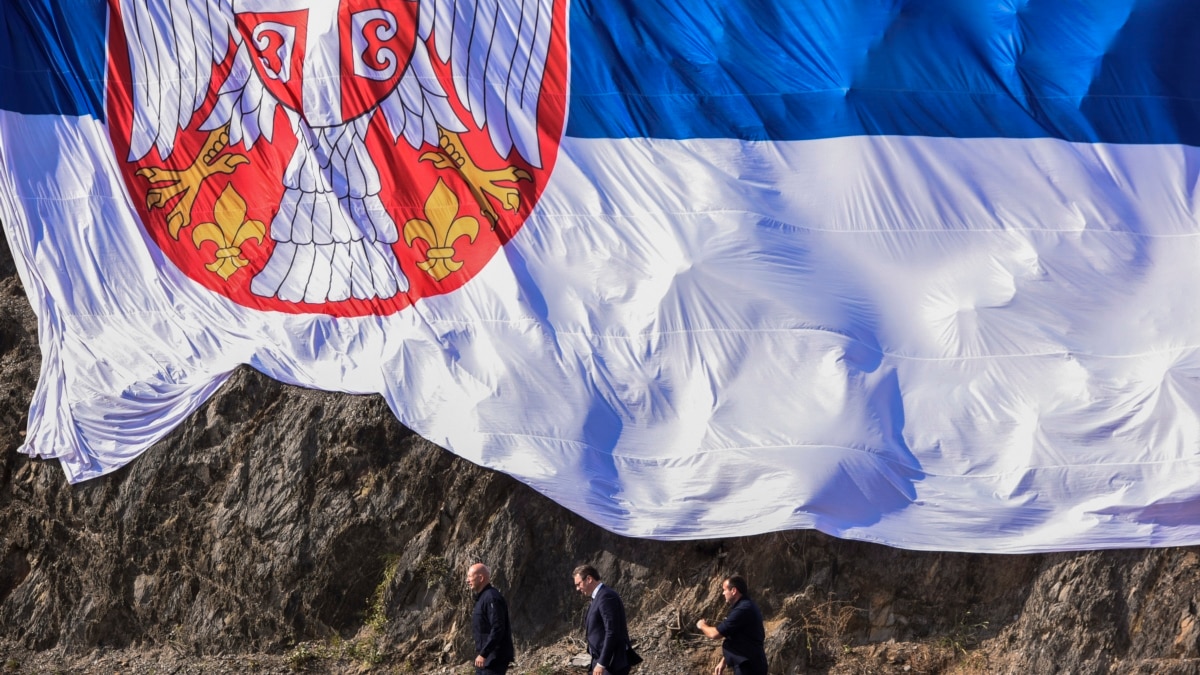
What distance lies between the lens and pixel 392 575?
960cm

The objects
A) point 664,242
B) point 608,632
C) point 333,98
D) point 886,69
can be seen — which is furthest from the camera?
point 333,98

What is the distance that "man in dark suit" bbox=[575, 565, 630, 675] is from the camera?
7391 mm

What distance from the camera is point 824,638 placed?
8586 millimetres

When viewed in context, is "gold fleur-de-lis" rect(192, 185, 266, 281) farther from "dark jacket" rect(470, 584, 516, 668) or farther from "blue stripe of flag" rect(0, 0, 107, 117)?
"dark jacket" rect(470, 584, 516, 668)

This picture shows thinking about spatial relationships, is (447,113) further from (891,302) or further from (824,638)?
(824,638)

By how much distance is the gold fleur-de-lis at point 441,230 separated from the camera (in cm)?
880

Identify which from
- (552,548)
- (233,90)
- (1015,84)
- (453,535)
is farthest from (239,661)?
(1015,84)

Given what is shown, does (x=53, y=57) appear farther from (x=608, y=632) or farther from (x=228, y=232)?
(x=608, y=632)

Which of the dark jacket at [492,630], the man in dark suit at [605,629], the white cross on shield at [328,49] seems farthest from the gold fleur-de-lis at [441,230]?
the man in dark suit at [605,629]

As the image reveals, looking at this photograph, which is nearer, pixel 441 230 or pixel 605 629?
pixel 605 629

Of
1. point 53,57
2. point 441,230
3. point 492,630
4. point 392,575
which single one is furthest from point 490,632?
point 53,57

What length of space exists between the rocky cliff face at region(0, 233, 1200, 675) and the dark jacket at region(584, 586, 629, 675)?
4.32ft

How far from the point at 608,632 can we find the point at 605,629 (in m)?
0.05

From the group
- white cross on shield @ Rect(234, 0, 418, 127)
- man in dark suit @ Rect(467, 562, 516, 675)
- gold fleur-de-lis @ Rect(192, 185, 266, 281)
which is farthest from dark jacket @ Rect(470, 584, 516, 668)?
white cross on shield @ Rect(234, 0, 418, 127)
